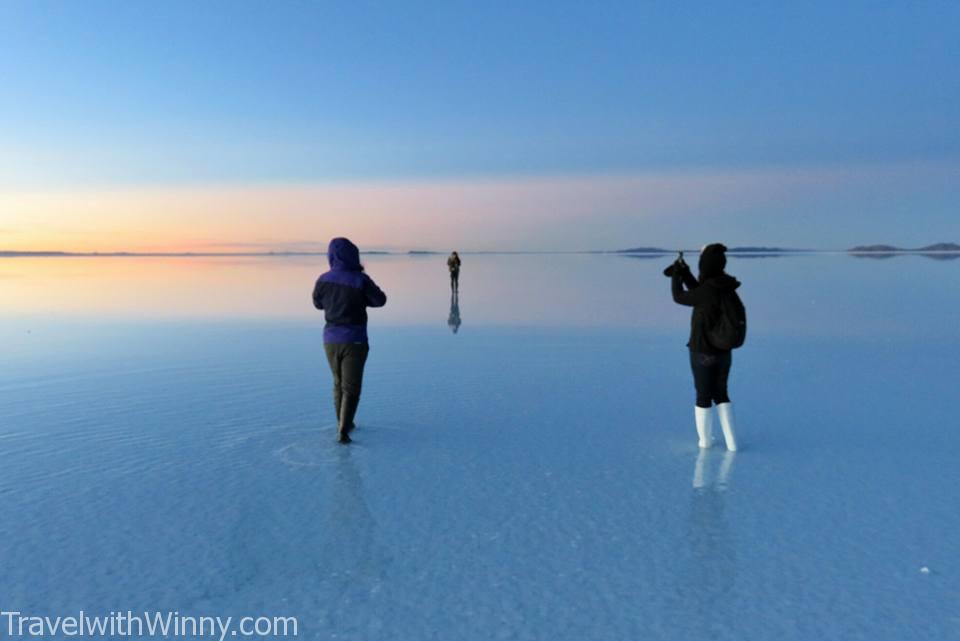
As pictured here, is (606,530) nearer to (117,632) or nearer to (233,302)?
(117,632)

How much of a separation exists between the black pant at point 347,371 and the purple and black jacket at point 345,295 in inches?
3.2

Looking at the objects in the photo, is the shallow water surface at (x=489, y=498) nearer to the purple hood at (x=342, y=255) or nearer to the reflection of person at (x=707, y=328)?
the reflection of person at (x=707, y=328)

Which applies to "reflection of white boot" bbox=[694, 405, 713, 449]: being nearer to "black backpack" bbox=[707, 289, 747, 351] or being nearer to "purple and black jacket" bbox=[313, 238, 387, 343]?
→ "black backpack" bbox=[707, 289, 747, 351]

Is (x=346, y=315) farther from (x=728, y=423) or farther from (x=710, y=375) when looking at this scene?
(x=728, y=423)

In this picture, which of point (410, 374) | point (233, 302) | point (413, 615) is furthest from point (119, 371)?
point (233, 302)

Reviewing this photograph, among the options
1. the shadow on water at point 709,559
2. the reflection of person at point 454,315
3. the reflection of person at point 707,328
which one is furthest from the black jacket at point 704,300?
the reflection of person at point 454,315

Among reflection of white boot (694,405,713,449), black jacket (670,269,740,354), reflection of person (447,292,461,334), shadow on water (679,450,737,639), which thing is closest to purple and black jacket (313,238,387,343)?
black jacket (670,269,740,354)

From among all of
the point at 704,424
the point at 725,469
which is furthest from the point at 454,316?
the point at 725,469

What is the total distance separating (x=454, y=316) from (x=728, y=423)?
13.7m

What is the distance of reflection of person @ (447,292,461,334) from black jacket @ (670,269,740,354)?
32.5 ft

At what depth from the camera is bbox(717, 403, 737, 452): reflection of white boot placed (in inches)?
265

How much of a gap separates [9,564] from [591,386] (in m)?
7.64

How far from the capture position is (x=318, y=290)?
7.20m

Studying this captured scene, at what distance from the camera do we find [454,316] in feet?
65.6
